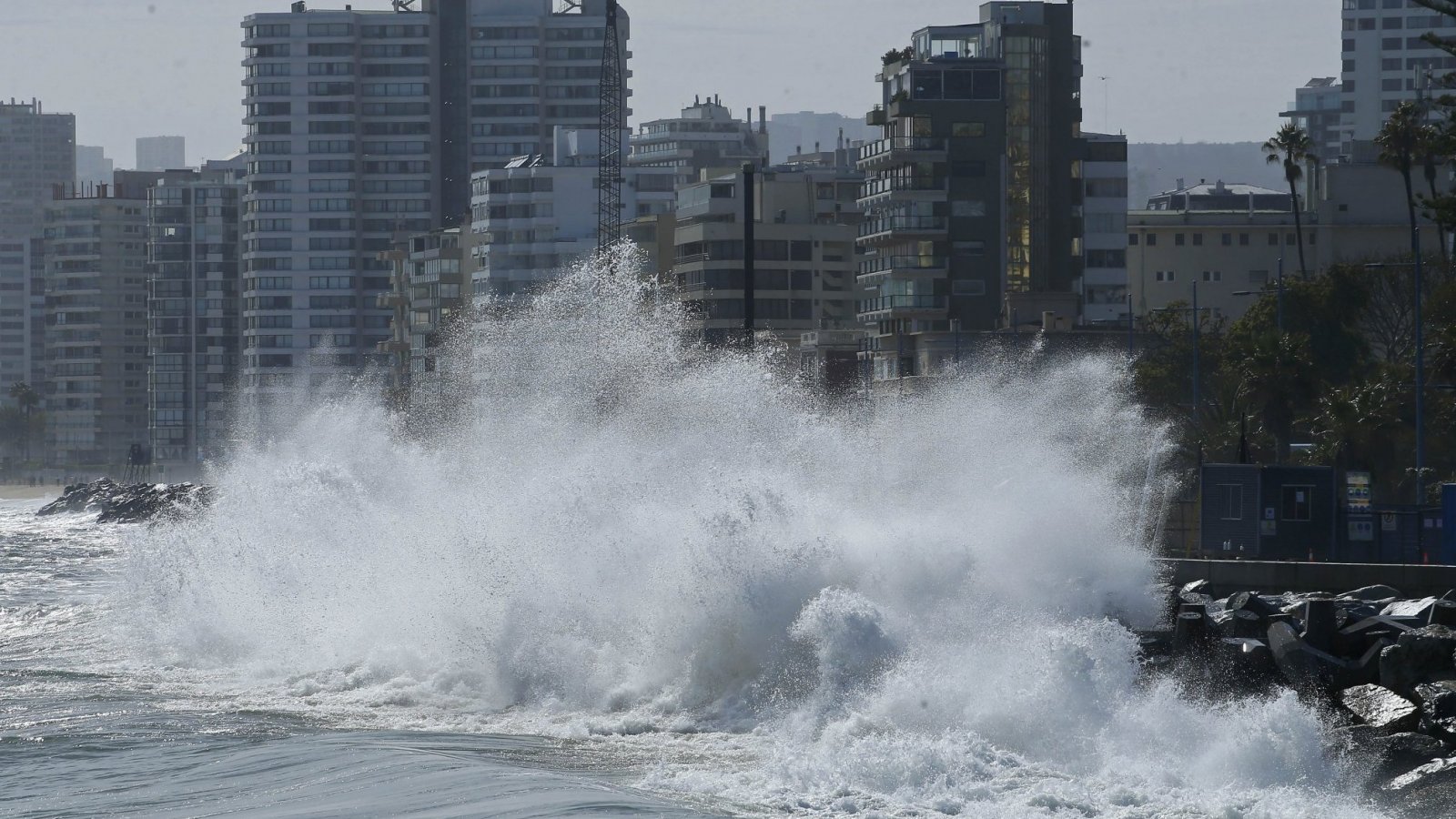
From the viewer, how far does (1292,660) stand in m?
24.9

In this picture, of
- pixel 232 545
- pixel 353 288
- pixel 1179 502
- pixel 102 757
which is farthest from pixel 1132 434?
pixel 353 288

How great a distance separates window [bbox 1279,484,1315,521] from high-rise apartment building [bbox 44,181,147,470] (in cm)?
14983

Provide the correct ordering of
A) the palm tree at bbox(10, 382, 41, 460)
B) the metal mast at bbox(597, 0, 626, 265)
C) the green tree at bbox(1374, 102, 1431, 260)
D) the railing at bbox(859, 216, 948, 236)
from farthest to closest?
the palm tree at bbox(10, 382, 41, 460)
the metal mast at bbox(597, 0, 626, 265)
the railing at bbox(859, 216, 948, 236)
the green tree at bbox(1374, 102, 1431, 260)

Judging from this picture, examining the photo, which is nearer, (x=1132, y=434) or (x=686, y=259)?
(x=1132, y=434)

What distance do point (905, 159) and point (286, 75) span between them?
85408 millimetres

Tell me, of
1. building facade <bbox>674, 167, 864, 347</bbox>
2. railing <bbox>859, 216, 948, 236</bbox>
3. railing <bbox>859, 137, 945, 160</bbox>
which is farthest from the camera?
building facade <bbox>674, 167, 864, 347</bbox>

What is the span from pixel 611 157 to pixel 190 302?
6639 centimetres

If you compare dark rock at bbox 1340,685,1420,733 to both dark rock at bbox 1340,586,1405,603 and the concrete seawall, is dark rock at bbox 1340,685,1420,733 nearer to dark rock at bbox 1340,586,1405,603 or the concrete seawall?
dark rock at bbox 1340,586,1405,603

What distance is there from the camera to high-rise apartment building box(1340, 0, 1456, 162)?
157625 millimetres

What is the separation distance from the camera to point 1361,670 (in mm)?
25047

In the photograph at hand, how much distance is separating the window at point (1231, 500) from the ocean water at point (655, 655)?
7.55 feet

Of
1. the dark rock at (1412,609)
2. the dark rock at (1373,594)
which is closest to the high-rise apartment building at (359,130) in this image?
the dark rock at (1373,594)

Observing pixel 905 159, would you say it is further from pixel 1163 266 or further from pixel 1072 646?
pixel 1072 646

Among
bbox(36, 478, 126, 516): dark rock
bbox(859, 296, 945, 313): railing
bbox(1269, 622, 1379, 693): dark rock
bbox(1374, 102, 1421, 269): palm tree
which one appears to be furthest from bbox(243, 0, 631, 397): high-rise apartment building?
bbox(1269, 622, 1379, 693): dark rock
